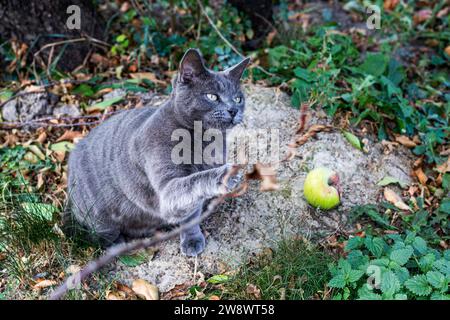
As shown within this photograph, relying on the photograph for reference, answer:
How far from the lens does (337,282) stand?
2.37 metres

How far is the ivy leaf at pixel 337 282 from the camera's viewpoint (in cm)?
235

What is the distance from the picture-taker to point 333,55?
3.83 meters

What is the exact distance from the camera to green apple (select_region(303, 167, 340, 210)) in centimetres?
286

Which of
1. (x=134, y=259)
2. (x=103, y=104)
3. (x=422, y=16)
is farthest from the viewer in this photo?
(x=422, y=16)

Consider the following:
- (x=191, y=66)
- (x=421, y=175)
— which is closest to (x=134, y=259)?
(x=191, y=66)

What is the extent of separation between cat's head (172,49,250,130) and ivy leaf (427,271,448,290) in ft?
3.86

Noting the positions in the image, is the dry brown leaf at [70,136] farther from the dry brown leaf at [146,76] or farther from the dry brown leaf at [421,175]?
the dry brown leaf at [421,175]

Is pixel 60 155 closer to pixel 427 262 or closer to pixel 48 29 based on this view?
pixel 48 29

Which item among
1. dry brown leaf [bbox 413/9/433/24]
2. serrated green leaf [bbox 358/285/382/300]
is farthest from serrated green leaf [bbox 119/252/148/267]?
dry brown leaf [bbox 413/9/433/24]

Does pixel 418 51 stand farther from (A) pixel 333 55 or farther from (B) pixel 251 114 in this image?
(B) pixel 251 114

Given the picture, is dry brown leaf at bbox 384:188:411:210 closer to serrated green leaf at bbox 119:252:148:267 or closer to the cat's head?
the cat's head

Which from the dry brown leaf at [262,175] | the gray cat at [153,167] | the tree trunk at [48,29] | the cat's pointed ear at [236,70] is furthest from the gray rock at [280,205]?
the tree trunk at [48,29]

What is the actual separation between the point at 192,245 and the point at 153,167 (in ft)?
1.69
